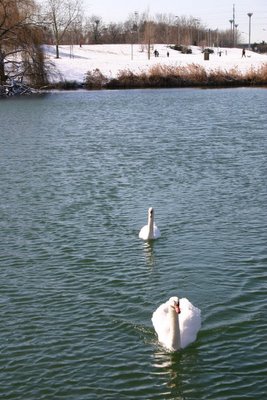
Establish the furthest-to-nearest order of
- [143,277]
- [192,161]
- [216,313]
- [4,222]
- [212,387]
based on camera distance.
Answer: [192,161] < [4,222] < [143,277] < [216,313] < [212,387]

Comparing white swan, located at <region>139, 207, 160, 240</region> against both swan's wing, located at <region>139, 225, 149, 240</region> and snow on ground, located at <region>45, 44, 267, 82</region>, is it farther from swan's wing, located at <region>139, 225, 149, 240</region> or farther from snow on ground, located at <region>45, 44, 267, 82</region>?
snow on ground, located at <region>45, 44, 267, 82</region>

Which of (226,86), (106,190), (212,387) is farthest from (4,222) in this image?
(226,86)

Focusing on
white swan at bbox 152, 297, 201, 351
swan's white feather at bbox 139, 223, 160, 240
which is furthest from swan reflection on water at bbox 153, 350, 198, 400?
swan's white feather at bbox 139, 223, 160, 240

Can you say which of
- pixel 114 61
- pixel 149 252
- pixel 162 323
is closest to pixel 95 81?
pixel 114 61

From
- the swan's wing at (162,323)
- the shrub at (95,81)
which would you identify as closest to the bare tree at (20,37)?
the shrub at (95,81)

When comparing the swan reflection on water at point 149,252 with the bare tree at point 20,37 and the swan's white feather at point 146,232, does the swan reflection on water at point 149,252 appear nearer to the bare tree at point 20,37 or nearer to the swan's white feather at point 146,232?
the swan's white feather at point 146,232

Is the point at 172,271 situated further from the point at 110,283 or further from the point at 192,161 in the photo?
the point at 192,161

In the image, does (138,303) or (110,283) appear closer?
(138,303)

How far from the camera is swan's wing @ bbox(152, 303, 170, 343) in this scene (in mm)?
8922

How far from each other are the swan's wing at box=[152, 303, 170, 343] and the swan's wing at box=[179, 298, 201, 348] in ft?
0.68

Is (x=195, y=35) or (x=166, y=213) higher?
(x=195, y=35)

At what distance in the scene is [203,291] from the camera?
430 inches

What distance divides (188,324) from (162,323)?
0.37 m

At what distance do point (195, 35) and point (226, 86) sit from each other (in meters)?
90.9
